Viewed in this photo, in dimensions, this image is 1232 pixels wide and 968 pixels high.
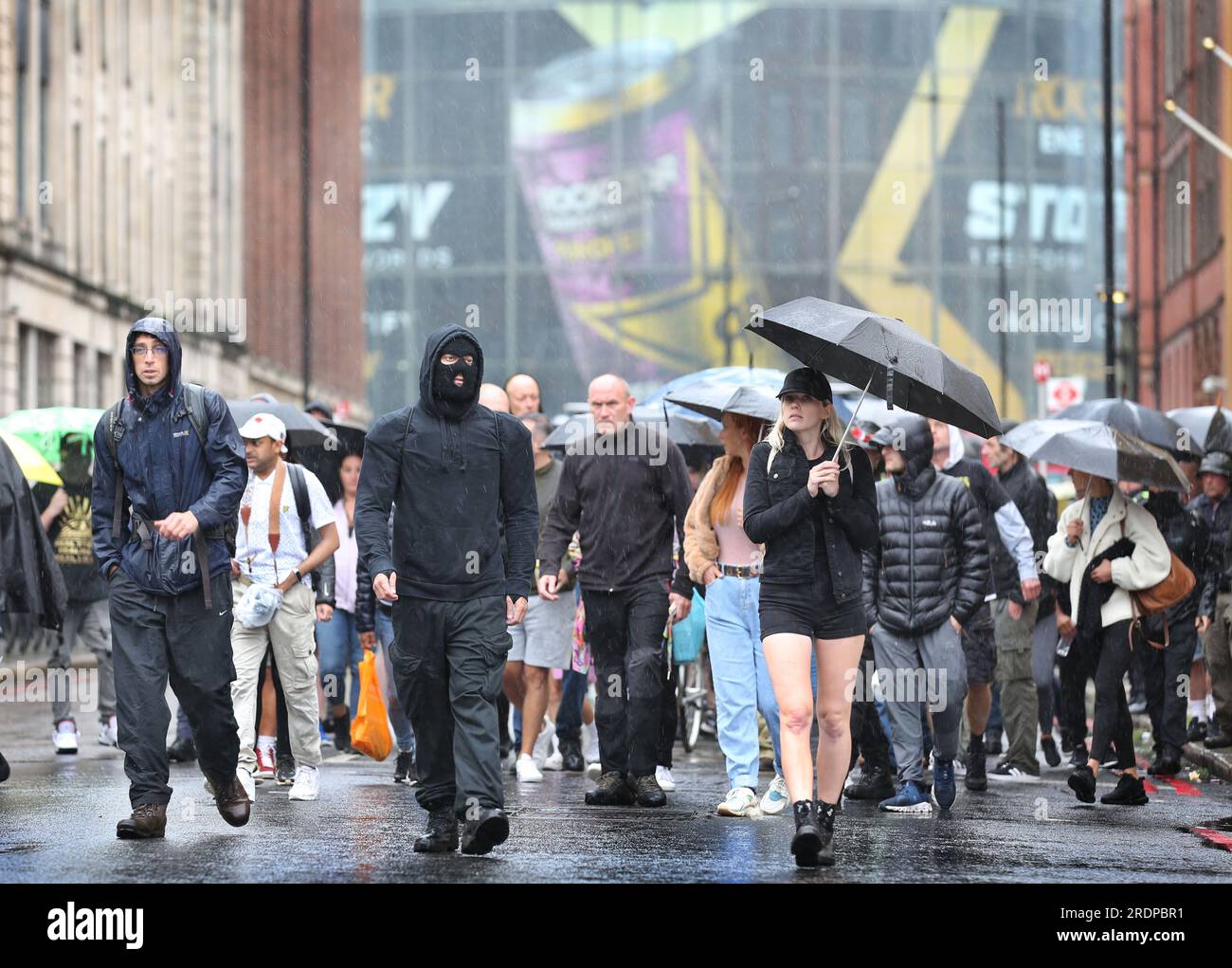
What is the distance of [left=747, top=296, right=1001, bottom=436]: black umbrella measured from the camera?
27.5 ft

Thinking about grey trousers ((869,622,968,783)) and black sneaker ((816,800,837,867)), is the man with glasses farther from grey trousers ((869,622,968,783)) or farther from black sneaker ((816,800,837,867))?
grey trousers ((869,622,968,783))

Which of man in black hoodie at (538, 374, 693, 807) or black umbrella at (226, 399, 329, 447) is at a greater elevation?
black umbrella at (226, 399, 329, 447)

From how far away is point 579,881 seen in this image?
291 inches

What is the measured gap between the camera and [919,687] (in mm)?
10609

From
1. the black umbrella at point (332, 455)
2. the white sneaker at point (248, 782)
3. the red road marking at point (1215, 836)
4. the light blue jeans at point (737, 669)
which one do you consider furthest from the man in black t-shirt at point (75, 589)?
the red road marking at point (1215, 836)

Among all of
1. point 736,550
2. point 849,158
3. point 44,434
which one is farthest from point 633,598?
point 849,158

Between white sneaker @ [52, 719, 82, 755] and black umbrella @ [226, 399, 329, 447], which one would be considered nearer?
black umbrella @ [226, 399, 329, 447]

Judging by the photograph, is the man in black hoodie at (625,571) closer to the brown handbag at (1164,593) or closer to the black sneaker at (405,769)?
the black sneaker at (405,769)

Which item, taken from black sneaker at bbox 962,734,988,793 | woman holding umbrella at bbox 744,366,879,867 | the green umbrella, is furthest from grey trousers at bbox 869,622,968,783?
the green umbrella

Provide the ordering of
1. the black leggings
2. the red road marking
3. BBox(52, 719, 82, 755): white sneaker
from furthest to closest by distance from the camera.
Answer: BBox(52, 719, 82, 755): white sneaker → the black leggings → the red road marking

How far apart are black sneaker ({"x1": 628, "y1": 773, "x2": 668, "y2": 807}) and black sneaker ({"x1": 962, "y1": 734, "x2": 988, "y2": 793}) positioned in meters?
2.14

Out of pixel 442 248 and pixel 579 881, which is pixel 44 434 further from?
pixel 442 248

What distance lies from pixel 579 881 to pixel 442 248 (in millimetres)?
52603

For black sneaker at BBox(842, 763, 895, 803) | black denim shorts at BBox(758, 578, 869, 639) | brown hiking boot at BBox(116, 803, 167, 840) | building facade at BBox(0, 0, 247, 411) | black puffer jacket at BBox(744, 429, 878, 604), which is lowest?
black sneaker at BBox(842, 763, 895, 803)
